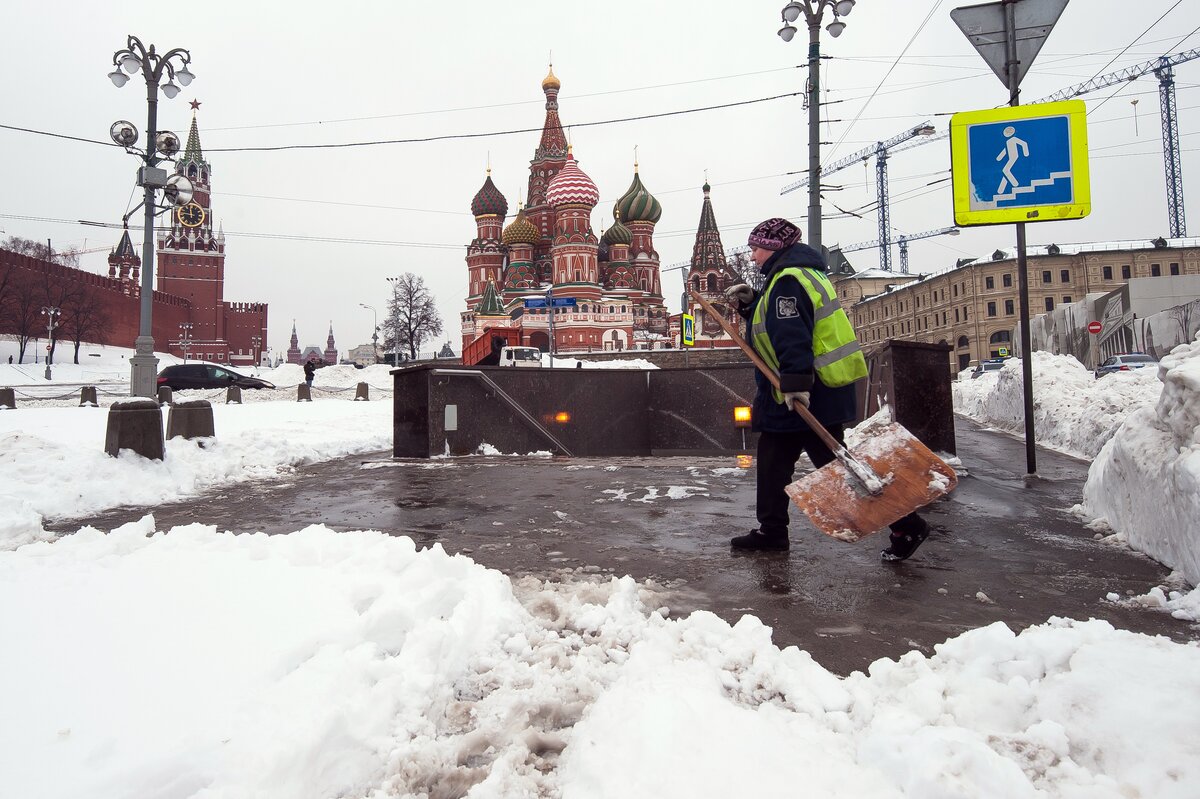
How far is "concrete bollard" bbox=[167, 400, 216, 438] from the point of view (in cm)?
775

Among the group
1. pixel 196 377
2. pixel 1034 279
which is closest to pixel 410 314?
pixel 196 377

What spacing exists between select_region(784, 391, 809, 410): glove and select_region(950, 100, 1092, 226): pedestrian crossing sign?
155 inches

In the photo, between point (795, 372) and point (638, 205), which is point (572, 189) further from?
point (795, 372)

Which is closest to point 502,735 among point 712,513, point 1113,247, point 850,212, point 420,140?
point 712,513

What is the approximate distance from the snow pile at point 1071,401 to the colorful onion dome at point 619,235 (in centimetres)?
5045

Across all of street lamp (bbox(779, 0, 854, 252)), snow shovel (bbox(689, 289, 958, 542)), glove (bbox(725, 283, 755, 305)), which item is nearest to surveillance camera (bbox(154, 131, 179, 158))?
street lamp (bbox(779, 0, 854, 252))

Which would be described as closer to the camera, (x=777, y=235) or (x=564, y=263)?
(x=777, y=235)

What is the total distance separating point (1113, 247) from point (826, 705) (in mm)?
72788

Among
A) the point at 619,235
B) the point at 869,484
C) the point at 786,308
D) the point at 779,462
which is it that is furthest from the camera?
the point at 619,235

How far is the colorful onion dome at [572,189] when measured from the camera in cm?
5369

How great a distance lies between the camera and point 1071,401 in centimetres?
941

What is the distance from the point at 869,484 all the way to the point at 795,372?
67 centimetres

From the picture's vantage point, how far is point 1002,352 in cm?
4766

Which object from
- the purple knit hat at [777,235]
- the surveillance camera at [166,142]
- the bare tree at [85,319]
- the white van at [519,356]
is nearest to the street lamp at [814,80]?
the purple knit hat at [777,235]
